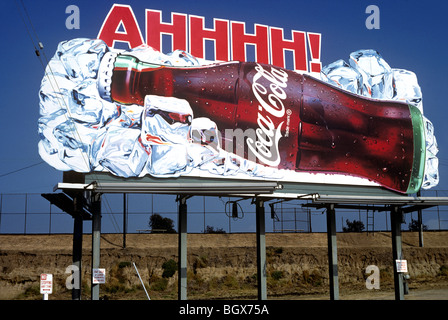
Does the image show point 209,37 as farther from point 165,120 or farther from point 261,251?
point 261,251

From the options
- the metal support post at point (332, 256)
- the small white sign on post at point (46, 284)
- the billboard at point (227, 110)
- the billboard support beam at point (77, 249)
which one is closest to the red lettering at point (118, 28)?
the billboard at point (227, 110)

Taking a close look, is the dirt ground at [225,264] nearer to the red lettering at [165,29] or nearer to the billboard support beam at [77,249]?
the billboard support beam at [77,249]

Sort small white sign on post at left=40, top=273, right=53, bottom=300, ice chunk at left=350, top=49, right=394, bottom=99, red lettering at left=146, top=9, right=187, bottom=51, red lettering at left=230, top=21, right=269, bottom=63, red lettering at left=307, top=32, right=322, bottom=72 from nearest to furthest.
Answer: small white sign on post at left=40, top=273, right=53, bottom=300 → red lettering at left=146, top=9, right=187, bottom=51 → red lettering at left=230, top=21, right=269, bottom=63 → red lettering at left=307, top=32, right=322, bottom=72 → ice chunk at left=350, top=49, right=394, bottom=99

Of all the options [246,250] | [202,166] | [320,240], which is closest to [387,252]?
[320,240]

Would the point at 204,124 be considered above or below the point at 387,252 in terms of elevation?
above

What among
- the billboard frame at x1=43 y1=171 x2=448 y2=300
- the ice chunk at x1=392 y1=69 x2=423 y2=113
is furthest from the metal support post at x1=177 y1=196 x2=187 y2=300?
the ice chunk at x1=392 y1=69 x2=423 y2=113

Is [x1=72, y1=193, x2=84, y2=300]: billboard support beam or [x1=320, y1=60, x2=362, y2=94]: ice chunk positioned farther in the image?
[x1=320, y1=60, x2=362, y2=94]: ice chunk

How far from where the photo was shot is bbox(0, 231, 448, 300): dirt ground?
46.4m

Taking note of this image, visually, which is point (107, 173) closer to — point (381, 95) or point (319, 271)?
point (381, 95)

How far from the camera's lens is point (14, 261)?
154 ft

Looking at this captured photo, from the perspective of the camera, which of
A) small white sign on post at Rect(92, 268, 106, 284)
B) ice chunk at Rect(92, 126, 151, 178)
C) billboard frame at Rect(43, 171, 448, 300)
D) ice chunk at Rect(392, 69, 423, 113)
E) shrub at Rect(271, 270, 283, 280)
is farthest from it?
shrub at Rect(271, 270, 283, 280)

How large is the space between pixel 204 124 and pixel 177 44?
366 cm

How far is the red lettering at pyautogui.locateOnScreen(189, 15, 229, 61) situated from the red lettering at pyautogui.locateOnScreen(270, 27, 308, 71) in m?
2.23

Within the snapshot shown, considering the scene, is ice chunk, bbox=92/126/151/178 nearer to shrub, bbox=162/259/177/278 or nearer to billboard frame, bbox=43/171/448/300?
billboard frame, bbox=43/171/448/300
